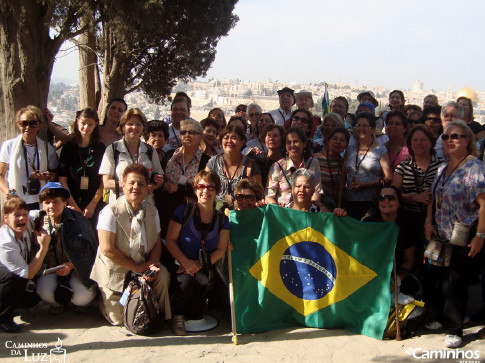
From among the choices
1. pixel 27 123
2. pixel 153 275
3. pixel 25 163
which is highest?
pixel 27 123

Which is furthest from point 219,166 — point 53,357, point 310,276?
point 53,357

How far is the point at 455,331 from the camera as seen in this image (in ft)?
14.4

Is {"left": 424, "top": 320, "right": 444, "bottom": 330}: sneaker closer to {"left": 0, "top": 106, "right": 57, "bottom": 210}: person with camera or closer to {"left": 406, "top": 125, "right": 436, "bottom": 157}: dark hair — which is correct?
{"left": 406, "top": 125, "right": 436, "bottom": 157}: dark hair

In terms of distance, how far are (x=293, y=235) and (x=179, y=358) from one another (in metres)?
1.67

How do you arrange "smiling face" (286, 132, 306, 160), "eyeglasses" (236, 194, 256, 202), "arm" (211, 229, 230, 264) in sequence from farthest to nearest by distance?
"smiling face" (286, 132, 306, 160) → "eyeglasses" (236, 194, 256, 202) → "arm" (211, 229, 230, 264)

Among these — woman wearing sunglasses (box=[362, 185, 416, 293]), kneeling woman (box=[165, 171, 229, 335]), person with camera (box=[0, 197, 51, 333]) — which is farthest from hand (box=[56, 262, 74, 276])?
woman wearing sunglasses (box=[362, 185, 416, 293])

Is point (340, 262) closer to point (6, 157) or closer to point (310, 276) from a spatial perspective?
point (310, 276)

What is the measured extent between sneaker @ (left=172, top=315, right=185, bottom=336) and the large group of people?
0.05 ft

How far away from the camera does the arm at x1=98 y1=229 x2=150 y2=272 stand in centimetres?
451

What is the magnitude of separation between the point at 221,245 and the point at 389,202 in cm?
183

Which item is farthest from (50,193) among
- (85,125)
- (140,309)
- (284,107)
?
(284,107)

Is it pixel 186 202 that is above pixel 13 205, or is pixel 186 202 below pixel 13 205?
below

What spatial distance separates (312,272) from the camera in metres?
4.75

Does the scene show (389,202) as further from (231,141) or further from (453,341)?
(231,141)
